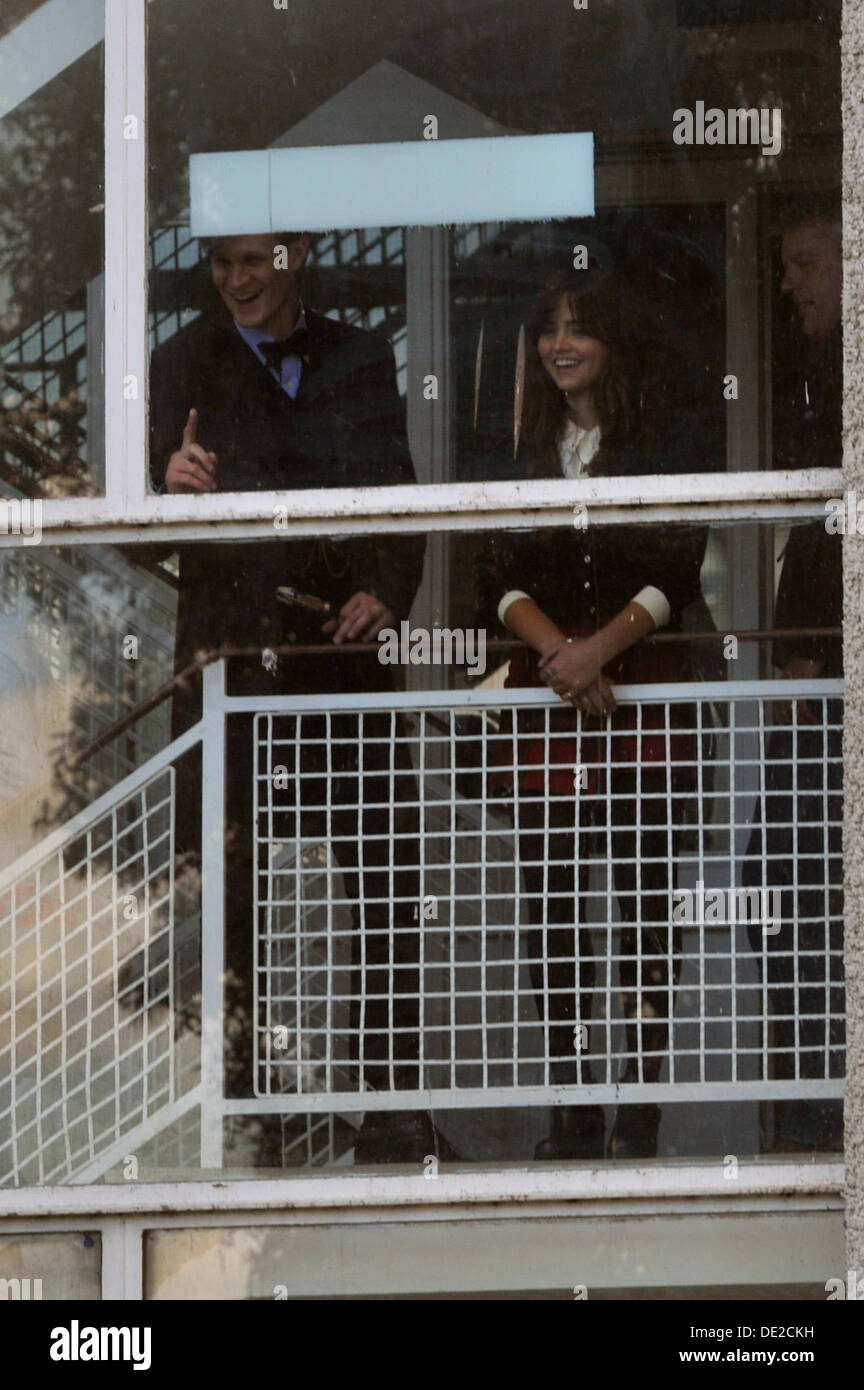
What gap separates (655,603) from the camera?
149 inches

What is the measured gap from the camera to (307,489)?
3791 mm

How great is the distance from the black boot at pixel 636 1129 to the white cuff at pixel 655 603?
95cm

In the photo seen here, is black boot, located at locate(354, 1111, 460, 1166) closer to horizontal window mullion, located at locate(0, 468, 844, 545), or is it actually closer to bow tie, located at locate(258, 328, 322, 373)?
horizontal window mullion, located at locate(0, 468, 844, 545)

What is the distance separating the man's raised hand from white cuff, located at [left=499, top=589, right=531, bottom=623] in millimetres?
615

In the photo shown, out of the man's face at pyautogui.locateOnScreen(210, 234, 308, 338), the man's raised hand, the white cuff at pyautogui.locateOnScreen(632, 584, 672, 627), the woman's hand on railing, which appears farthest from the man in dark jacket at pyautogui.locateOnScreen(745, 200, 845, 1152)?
the man's raised hand

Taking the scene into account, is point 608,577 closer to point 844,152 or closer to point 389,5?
point 844,152

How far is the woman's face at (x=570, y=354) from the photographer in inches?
153

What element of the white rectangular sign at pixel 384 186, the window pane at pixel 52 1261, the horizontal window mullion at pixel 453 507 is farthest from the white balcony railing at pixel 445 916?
the white rectangular sign at pixel 384 186

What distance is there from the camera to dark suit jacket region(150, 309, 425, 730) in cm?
378

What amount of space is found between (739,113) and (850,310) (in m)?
0.56

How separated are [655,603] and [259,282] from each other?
3.39 feet

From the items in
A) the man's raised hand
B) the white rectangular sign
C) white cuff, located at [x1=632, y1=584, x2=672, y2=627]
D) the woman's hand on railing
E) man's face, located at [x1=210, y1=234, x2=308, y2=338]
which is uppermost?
the white rectangular sign

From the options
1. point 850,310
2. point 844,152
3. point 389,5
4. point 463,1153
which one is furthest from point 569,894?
point 389,5

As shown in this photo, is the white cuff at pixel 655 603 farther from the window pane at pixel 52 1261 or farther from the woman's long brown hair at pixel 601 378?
the window pane at pixel 52 1261
